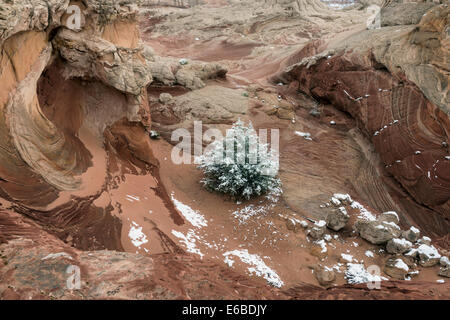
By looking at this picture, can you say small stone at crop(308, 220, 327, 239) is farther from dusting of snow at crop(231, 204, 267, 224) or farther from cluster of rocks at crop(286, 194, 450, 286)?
dusting of snow at crop(231, 204, 267, 224)

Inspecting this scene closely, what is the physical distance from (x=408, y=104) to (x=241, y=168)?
16.6 feet

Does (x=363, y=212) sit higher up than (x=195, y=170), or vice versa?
(x=195, y=170)

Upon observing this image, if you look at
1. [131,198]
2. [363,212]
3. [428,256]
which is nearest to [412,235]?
[428,256]

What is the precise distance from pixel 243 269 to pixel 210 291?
7.01 feet

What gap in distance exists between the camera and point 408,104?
8742mm

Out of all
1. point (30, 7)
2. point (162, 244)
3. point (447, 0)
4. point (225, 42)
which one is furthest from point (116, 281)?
point (225, 42)

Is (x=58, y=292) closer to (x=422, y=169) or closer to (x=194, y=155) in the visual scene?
(x=194, y=155)

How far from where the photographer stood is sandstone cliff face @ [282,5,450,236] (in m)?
7.88

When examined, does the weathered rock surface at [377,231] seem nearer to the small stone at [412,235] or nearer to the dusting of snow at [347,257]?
the small stone at [412,235]

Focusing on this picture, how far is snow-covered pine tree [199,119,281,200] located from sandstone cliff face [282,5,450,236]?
3.17 metres

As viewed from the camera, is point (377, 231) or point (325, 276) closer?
point (325, 276)

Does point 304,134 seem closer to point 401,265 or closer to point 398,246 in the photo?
point 398,246

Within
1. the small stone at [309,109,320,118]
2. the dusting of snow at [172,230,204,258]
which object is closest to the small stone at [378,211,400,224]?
the dusting of snow at [172,230,204,258]

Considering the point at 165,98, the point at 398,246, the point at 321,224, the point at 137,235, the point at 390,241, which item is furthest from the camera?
the point at 165,98
